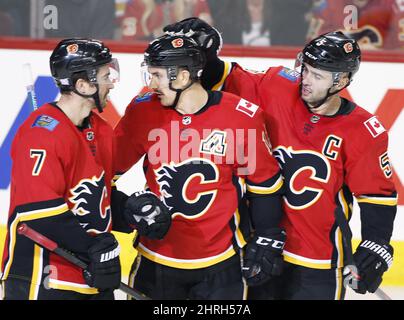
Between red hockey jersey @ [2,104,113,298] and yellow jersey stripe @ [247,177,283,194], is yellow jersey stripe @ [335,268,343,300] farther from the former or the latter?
red hockey jersey @ [2,104,113,298]

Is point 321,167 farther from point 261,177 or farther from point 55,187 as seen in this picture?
point 55,187

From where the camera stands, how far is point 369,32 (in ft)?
14.7

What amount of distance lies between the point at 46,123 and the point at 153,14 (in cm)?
202

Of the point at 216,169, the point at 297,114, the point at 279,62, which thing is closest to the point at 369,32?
the point at 279,62

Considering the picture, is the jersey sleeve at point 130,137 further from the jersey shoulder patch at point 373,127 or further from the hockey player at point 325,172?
the jersey shoulder patch at point 373,127

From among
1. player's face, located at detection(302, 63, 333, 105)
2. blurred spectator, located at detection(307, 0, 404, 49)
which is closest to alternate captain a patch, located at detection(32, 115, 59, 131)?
player's face, located at detection(302, 63, 333, 105)

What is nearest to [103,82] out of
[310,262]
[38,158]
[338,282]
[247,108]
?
[38,158]

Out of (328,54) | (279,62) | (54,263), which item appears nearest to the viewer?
(54,263)

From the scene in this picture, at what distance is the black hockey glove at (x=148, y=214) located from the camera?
2704 millimetres

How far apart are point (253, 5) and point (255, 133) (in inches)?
69.5

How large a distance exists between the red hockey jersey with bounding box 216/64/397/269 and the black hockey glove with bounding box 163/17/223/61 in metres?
0.26

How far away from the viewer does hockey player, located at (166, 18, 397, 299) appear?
2.88 meters

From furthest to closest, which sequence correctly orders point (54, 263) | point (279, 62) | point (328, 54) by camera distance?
point (279, 62) → point (328, 54) → point (54, 263)
